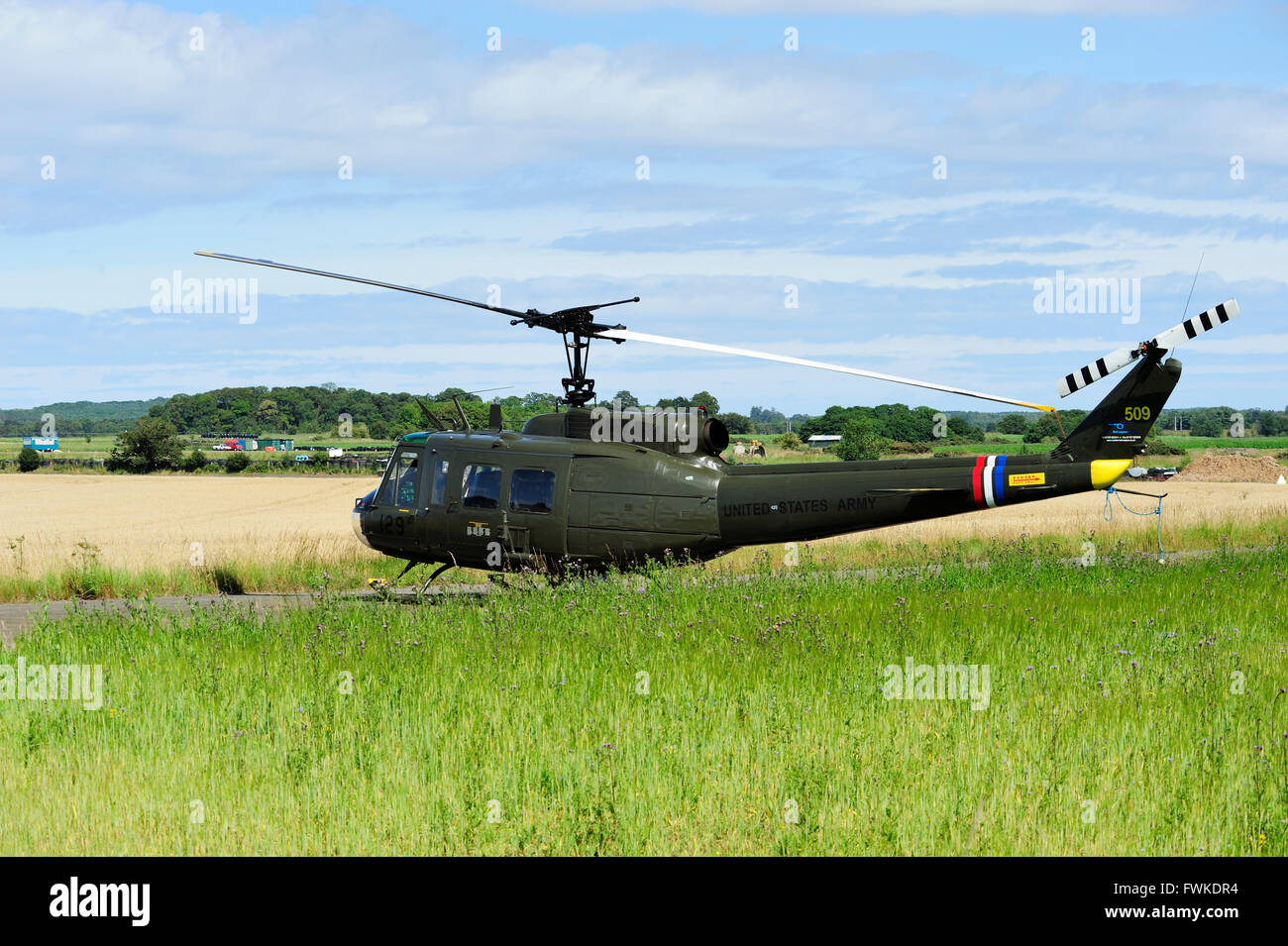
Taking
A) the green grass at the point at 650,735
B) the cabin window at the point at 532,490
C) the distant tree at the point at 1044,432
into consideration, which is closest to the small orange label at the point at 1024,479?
the green grass at the point at 650,735

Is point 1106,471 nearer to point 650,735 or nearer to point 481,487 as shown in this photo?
point 481,487

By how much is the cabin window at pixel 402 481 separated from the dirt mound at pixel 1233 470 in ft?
195

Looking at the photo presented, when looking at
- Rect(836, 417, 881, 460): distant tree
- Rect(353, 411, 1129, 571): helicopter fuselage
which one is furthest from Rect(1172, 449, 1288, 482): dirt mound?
Rect(353, 411, 1129, 571): helicopter fuselage

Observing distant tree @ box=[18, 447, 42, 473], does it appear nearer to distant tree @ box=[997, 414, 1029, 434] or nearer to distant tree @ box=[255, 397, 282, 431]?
distant tree @ box=[997, 414, 1029, 434]

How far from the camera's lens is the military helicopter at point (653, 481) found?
14.2m

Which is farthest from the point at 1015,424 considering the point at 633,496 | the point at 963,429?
the point at 633,496

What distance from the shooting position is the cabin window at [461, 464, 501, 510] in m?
16.1

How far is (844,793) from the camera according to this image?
683 centimetres

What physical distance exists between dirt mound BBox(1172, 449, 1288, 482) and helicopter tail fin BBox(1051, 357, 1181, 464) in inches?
2216

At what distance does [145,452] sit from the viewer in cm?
8906

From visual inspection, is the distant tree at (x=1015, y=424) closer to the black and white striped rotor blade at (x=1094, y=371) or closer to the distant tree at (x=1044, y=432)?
the distant tree at (x=1044, y=432)

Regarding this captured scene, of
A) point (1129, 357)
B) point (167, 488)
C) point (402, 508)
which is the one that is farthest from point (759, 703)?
point (167, 488)

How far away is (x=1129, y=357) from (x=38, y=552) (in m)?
22.2

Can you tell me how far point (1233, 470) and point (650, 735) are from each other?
72.1 meters
